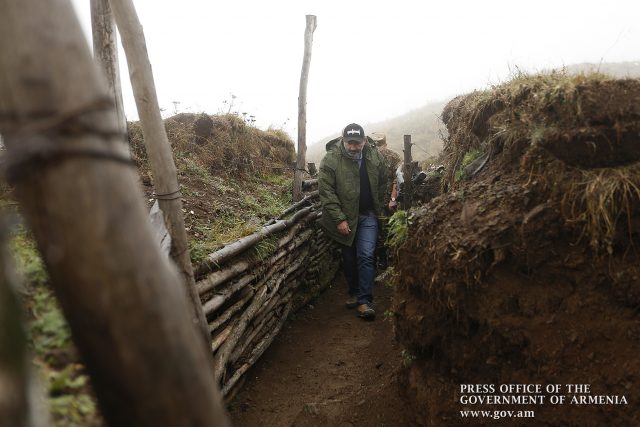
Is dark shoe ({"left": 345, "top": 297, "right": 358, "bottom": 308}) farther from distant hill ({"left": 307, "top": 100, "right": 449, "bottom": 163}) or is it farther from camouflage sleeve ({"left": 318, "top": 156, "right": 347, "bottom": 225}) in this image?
distant hill ({"left": 307, "top": 100, "right": 449, "bottom": 163})

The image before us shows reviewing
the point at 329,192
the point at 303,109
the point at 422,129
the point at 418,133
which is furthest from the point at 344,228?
the point at 422,129

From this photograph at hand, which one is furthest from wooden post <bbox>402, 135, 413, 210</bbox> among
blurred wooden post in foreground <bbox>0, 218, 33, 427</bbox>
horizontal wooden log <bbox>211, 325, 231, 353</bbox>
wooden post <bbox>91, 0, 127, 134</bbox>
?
blurred wooden post in foreground <bbox>0, 218, 33, 427</bbox>

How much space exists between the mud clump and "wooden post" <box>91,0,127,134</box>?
2379mm

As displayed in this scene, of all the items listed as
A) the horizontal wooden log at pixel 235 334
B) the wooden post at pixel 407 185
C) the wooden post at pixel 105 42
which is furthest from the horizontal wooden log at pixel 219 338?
the wooden post at pixel 407 185

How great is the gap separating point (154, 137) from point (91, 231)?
1919mm

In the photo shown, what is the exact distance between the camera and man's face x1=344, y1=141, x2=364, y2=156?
193 inches

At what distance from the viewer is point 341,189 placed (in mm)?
4973

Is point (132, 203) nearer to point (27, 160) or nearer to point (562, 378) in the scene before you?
point (27, 160)

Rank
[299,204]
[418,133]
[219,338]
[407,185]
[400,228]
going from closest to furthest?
[400,228]
[219,338]
[299,204]
[407,185]
[418,133]

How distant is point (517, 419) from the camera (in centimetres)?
248

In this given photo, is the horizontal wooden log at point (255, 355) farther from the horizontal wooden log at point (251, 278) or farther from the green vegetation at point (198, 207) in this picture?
the green vegetation at point (198, 207)

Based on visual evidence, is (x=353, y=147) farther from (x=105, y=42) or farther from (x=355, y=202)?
(x=105, y=42)

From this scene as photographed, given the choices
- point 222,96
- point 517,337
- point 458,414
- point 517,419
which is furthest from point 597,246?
point 222,96

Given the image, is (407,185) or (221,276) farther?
(407,185)
